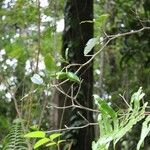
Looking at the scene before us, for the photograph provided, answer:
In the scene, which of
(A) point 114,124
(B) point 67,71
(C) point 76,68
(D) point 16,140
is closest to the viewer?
(A) point 114,124

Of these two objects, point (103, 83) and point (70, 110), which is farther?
point (103, 83)

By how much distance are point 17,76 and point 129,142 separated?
1.74m

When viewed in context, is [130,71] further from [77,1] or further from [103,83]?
[77,1]

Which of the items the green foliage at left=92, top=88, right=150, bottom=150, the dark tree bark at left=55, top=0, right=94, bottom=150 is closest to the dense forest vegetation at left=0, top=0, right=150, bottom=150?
the dark tree bark at left=55, top=0, right=94, bottom=150

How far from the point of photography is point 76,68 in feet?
9.75

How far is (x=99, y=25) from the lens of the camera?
1673mm

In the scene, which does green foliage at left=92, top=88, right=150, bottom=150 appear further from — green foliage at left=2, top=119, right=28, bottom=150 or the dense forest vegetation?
green foliage at left=2, top=119, right=28, bottom=150

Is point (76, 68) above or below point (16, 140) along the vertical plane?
above

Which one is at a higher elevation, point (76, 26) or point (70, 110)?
point (76, 26)

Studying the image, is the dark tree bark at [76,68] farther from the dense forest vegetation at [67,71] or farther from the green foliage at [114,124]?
the green foliage at [114,124]

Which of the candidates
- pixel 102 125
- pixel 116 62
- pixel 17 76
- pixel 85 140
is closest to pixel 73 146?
pixel 85 140

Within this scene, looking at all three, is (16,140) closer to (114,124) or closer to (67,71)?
(67,71)

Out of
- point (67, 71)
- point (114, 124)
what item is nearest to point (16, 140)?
point (67, 71)

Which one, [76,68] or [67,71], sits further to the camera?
[76,68]
